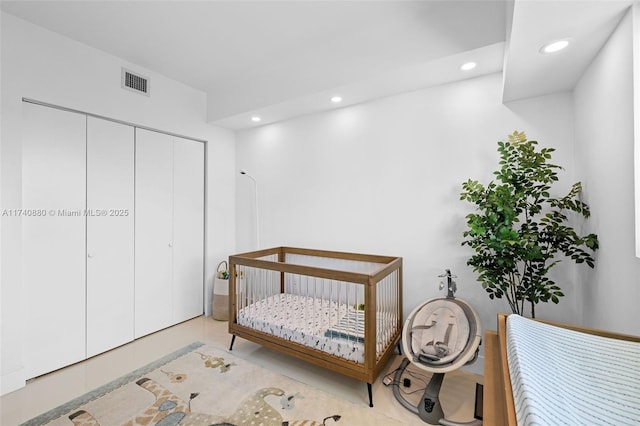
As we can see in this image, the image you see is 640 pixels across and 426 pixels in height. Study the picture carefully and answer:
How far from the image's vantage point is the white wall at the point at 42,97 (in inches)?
80.8

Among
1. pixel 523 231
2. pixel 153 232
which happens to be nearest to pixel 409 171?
pixel 523 231

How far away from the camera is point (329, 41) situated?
8.09ft

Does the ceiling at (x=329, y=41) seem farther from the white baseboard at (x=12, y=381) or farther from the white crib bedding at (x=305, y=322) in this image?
the white baseboard at (x=12, y=381)

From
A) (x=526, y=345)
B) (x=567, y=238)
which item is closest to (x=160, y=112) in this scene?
(x=526, y=345)

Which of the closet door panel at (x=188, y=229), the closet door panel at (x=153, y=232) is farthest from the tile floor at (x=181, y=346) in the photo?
the closet door panel at (x=188, y=229)

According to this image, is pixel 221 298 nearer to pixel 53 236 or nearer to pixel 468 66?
pixel 53 236

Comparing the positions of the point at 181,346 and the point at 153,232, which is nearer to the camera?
the point at 181,346

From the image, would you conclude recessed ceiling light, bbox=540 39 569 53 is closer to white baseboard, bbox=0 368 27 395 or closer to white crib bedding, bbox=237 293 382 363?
white crib bedding, bbox=237 293 382 363

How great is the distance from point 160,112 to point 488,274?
3398mm

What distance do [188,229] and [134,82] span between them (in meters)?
1.62

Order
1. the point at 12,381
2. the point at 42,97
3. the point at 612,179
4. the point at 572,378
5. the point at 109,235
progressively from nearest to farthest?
1. the point at 572,378
2. the point at 612,179
3. the point at 12,381
4. the point at 42,97
5. the point at 109,235

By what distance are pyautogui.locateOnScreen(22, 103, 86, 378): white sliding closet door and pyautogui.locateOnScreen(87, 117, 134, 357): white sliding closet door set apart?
0.22 feet

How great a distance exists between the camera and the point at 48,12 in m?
2.07

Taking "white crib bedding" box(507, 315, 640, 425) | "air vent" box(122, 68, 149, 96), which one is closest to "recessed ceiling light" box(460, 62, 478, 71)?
"white crib bedding" box(507, 315, 640, 425)
